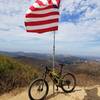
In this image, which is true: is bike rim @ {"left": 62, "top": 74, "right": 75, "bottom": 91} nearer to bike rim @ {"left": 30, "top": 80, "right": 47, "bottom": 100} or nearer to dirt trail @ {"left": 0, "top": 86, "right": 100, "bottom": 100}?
dirt trail @ {"left": 0, "top": 86, "right": 100, "bottom": 100}

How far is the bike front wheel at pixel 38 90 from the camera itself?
9922 mm

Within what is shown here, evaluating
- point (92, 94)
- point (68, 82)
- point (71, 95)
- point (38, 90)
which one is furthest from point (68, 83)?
point (38, 90)

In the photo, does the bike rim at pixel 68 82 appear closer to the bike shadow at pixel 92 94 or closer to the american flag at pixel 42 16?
the bike shadow at pixel 92 94

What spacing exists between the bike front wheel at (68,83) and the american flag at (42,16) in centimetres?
192

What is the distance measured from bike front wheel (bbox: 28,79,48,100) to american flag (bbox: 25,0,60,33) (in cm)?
177

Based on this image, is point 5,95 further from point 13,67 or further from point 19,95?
point 13,67

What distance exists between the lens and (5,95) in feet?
38.2

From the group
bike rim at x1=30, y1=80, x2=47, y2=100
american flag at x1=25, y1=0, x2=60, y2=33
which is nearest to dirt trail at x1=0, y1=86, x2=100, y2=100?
bike rim at x1=30, y1=80, x2=47, y2=100

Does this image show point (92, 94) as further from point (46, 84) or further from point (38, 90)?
Result: point (38, 90)

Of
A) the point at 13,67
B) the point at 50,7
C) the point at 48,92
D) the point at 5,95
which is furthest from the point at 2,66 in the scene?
the point at 50,7

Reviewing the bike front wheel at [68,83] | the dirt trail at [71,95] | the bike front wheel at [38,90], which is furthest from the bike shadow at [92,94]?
the bike front wheel at [38,90]

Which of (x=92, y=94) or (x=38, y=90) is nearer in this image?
(x=38, y=90)

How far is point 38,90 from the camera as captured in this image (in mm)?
10055

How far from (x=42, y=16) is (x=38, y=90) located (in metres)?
2.53
